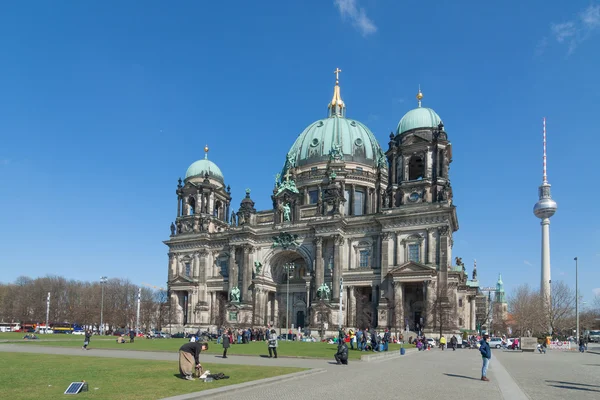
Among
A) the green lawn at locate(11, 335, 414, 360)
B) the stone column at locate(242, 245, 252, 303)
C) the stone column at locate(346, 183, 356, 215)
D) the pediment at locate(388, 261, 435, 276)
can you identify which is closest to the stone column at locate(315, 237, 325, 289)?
the pediment at locate(388, 261, 435, 276)

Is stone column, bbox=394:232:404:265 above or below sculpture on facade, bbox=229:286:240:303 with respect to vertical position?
above

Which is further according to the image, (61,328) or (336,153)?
(61,328)

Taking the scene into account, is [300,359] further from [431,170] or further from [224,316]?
[224,316]

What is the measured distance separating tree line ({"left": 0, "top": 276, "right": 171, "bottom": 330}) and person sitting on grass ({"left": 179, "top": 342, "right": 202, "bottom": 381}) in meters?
87.5

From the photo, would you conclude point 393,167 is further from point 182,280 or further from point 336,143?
point 182,280

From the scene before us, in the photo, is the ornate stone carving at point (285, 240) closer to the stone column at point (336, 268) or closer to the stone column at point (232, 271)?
the stone column at point (232, 271)

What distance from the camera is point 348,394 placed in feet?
50.4

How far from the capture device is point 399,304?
60.9 meters

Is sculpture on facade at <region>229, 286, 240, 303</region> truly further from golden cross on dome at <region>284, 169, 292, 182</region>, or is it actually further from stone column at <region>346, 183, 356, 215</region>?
stone column at <region>346, 183, 356, 215</region>

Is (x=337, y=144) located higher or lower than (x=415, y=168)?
higher

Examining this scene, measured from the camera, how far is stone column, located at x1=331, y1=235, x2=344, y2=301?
66875 mm

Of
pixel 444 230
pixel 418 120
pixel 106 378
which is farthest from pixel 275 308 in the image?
pixel 106 378

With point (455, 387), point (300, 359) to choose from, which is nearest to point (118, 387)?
point (455, 387)

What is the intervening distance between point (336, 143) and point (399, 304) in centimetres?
3230
